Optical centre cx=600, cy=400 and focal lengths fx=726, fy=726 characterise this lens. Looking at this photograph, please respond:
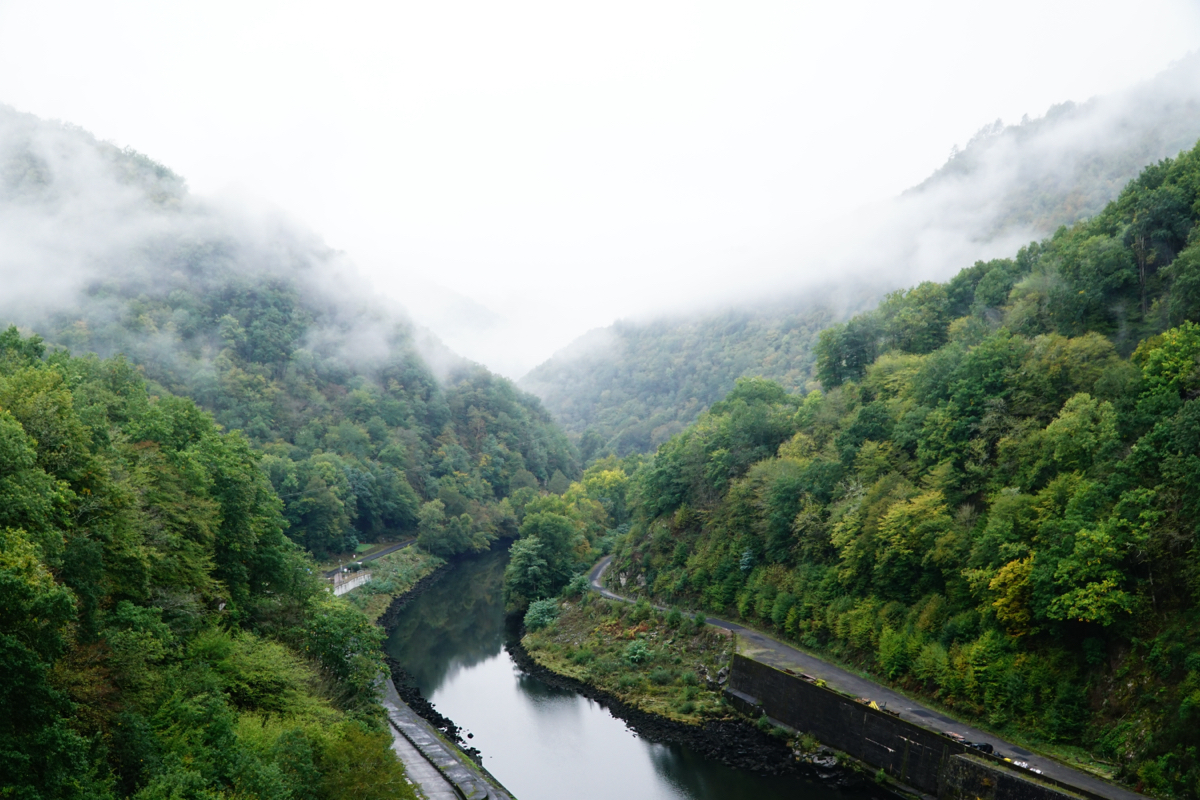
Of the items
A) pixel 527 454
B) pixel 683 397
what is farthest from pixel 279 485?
pixel 683 397

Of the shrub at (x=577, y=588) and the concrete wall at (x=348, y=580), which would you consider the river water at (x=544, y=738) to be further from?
the concrete wall at (x=348, y=580)

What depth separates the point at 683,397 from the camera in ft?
584

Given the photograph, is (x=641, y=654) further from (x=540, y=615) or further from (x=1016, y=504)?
(x=1016, y=504)

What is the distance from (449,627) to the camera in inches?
2442

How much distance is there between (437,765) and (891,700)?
19775mm

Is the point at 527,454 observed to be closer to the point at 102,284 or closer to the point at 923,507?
the point at 102,284

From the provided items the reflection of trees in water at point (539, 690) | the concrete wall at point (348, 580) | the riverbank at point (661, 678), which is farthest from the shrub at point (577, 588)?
the concrete wall at point (348, 580)

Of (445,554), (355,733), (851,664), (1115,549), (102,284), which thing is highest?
(102,284)

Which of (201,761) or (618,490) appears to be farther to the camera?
(618,490)

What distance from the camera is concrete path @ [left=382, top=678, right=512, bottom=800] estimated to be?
92.1 ft

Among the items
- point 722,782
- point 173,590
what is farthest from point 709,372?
point 173,590

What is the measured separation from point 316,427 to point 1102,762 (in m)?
98.1

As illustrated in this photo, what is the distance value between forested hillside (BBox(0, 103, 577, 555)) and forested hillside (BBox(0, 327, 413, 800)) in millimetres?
48879

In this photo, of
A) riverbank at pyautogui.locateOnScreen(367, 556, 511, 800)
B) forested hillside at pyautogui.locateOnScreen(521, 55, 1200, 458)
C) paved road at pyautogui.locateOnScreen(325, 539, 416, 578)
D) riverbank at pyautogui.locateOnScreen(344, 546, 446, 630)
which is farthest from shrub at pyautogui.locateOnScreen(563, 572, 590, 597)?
forested hillside at pyautogui.locateOnScreen(521, 55, 1200, 458)
